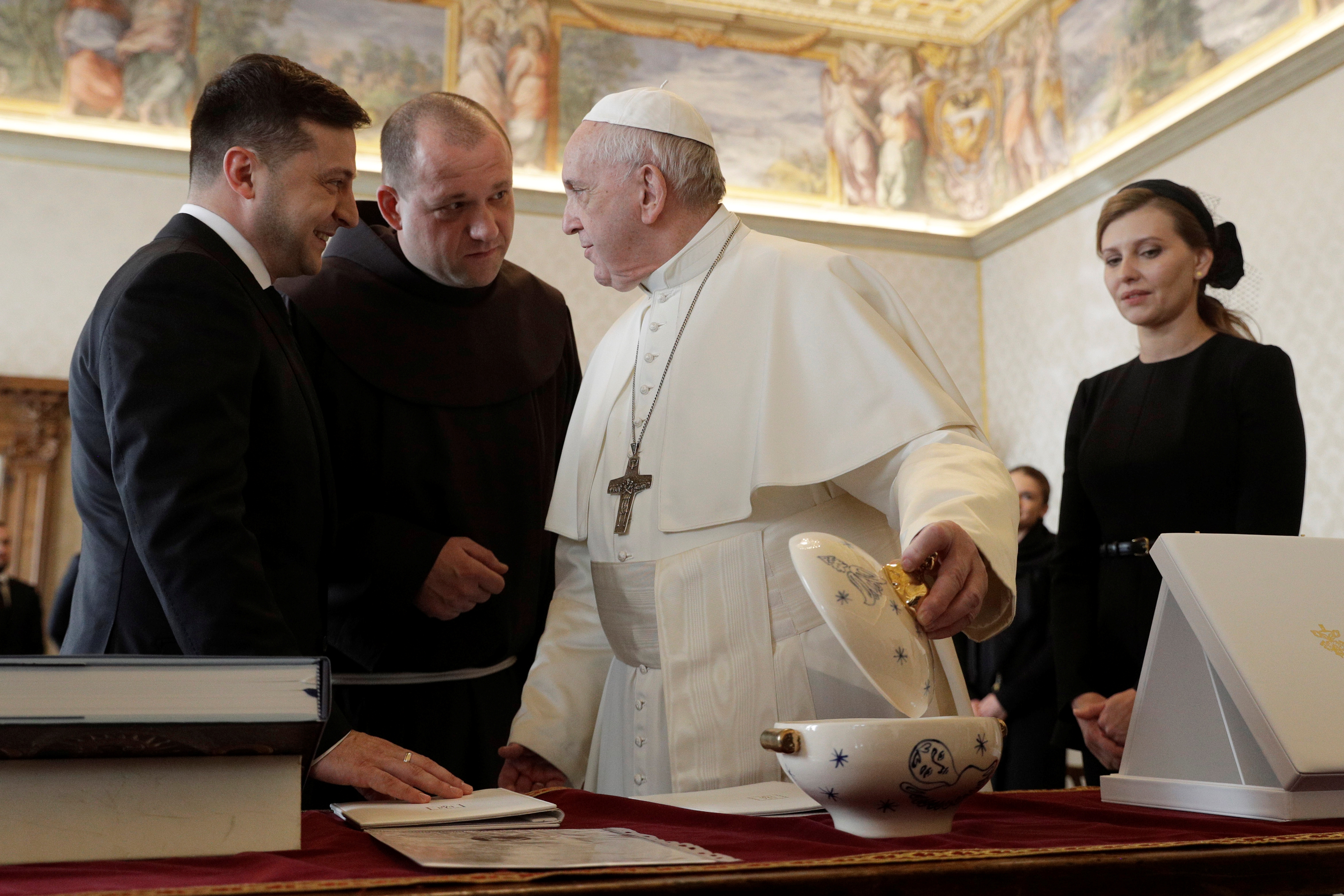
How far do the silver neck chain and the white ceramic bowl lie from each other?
104 cm

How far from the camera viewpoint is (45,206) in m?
8.52

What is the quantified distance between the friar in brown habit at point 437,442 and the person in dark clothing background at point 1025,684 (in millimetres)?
2915

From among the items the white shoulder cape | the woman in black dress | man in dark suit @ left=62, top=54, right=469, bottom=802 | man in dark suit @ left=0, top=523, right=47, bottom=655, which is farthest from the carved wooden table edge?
man in dark suit @ left=0, top=523, right=47, bottom=655

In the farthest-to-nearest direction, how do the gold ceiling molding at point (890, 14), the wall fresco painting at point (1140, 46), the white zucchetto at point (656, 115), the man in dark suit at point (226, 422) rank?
1. the gold ceiling molding at point (890, 14)
2. the wall fresco painting at point (1140, 46)
3. the white zucchetto at point (656, 115)
4. the man in dark suit at point (226, 422)

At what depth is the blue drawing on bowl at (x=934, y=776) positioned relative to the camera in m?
1.17

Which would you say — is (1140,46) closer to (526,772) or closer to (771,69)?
(771,69)

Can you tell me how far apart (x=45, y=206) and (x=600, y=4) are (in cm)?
461

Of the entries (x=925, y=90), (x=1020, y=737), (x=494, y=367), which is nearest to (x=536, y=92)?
(x=925, y=90)

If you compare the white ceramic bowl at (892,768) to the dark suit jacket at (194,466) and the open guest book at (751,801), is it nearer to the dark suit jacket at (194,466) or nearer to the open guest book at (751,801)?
the open guest book at (751,801)

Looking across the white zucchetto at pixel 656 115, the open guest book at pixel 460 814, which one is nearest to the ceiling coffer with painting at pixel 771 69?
the white zucchetto at pixel 656 115

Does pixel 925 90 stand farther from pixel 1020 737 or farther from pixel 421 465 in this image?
pixel 421 465

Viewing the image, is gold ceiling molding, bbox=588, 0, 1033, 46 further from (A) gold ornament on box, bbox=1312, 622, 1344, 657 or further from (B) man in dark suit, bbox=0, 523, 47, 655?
(A) gold ornament on box, bbox=1312, 622, 1344, 657

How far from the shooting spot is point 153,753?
3.59 ft

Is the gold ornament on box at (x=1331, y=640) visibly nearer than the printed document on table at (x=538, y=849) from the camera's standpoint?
No
